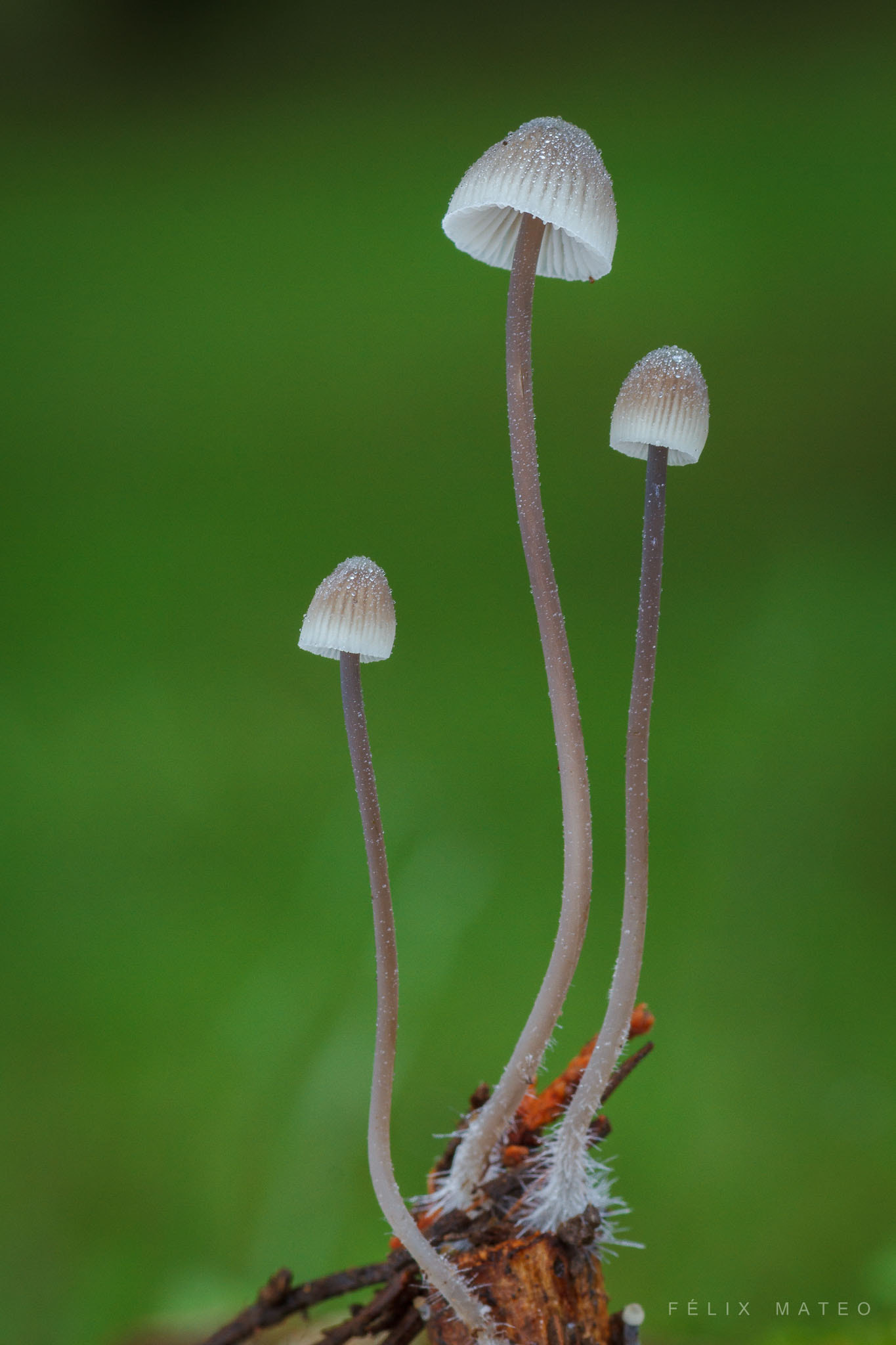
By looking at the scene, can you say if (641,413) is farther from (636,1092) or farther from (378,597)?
(636,1092)

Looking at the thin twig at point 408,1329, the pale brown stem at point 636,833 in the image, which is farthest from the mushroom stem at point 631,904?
→ the thin twig at point 408,1329

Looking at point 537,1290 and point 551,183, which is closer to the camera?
point 551,183

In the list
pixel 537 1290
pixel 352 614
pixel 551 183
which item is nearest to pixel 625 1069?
pixel 537 1290

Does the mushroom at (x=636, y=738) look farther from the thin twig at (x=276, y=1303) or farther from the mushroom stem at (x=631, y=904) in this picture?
the thin twig at (x=276, y=1303)

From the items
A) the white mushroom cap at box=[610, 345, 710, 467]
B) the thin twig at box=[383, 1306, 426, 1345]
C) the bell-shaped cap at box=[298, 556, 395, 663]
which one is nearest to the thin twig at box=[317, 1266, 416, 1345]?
the thin twig at box=[383, 1306, 426, 1345]

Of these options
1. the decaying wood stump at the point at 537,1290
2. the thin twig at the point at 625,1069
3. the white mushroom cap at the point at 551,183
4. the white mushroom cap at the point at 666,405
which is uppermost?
the white mushroom cap at the point at 551,183

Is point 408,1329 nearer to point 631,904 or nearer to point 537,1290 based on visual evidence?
point 537,1290
